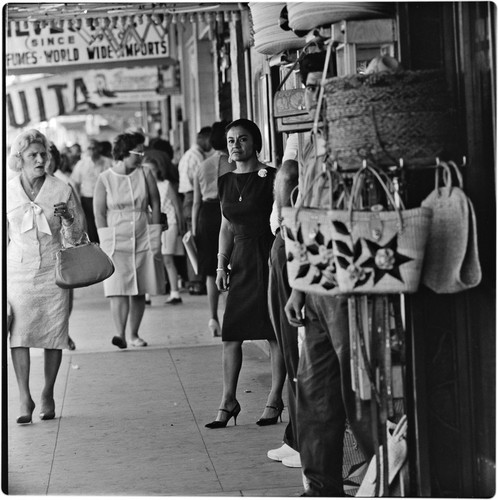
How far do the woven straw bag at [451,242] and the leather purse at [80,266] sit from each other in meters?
3.22

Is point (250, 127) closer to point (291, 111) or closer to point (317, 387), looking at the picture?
point (291, 111)

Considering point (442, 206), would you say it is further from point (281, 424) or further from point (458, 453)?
point (281, 424)

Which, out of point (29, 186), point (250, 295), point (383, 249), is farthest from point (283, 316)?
point (29, 186)

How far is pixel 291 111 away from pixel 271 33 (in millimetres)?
569

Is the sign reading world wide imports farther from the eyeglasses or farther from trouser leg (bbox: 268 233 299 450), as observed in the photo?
the eyeglasses

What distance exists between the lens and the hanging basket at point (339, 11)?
13.7ft

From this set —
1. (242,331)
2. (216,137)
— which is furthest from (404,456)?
(216,137)

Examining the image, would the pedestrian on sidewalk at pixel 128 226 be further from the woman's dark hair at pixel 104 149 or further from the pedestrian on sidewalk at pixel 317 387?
the woman's dark hair at pixel 104 149

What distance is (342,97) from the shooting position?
3986mm

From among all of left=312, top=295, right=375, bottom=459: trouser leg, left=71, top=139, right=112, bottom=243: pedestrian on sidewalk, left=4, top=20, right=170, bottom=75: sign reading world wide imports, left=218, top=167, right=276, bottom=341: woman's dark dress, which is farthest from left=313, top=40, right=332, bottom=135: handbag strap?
left=71, top=139, right=112, bottom=243: pedestrian on sidewalk

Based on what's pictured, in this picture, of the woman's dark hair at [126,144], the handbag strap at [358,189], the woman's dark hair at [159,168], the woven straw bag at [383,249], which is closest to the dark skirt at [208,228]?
the woman's dark hair at [126,144]

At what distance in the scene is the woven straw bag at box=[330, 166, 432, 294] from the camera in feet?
12.5

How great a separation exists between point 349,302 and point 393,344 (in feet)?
1.02

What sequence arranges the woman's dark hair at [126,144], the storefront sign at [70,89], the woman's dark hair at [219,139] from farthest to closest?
the storefront sign at [70,89] < the woman's dark hair at [219,139] < the woman's dark hair at [126,144]
